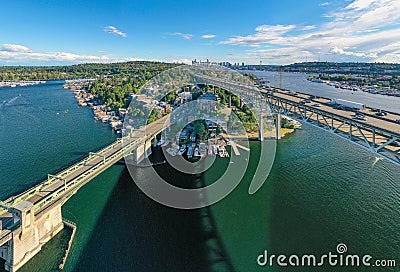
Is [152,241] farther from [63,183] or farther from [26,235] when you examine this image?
[63,183]

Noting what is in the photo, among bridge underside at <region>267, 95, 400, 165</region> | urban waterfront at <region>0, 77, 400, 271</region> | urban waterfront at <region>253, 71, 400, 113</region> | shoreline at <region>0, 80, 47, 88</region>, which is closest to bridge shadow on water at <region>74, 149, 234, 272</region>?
urban waterfront at <region>0, 77, 400, 271</region>

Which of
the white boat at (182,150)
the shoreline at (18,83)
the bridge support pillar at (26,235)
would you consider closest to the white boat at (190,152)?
the white boat at (182,150)

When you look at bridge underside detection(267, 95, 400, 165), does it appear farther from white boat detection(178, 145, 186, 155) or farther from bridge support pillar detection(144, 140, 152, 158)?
bridge support pillar detection(144, 140, 152, 158)

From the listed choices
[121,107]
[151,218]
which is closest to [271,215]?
[151,218]

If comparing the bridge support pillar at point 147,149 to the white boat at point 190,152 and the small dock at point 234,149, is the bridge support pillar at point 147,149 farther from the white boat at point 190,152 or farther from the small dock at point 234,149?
the small dock at point 234,149

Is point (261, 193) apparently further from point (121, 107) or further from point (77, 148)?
point (121, 107)

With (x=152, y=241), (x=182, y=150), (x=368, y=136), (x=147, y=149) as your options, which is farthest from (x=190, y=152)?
(x=368, y=136)
